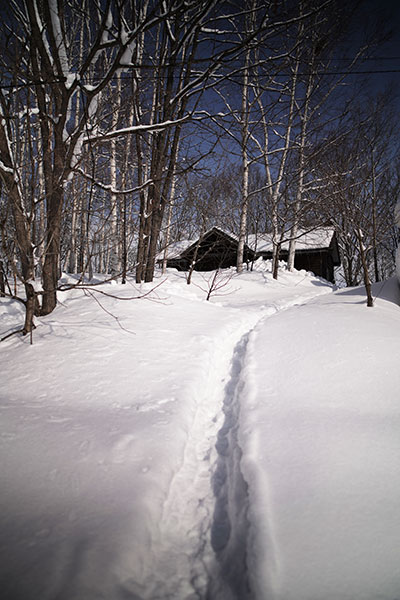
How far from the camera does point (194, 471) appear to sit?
1664mm

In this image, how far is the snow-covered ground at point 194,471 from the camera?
3.23 ft

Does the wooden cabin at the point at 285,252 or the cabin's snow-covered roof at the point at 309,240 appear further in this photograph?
the wooden cabin at the point at 285,252

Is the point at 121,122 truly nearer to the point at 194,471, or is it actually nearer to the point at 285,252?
the point at 194,471

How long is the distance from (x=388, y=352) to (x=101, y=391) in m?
3.31

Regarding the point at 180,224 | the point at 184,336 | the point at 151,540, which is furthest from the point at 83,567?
the point at 180,224

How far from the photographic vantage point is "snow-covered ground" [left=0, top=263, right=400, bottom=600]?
0.98 m

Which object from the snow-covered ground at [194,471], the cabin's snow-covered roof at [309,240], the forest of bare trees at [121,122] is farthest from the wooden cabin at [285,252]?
the snow-covered ground at [194,471]

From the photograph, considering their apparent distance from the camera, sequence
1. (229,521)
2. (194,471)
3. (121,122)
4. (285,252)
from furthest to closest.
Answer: (285,252), (121,122), (194,471), (229,521)

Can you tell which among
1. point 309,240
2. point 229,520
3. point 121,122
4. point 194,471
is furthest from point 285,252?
point 229,520

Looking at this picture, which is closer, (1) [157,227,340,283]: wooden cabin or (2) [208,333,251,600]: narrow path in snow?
(2) [208,333,251,600]: narrow path in snow

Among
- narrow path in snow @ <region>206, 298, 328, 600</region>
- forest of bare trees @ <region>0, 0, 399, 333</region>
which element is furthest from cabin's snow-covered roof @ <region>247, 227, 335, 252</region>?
narrow path in snow @ <region>206, 298, 328, 600</region>

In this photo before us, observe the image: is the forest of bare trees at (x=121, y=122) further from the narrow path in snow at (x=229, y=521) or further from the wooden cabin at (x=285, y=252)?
the wooden cabin at (x=285, y=252)

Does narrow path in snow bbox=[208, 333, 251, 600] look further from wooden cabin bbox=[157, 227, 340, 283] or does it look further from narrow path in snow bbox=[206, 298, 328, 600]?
wooden cabin bbox=[157, 227, 340, 283]

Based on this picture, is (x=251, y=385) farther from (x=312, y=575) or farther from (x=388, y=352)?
(x=388, y=352)
